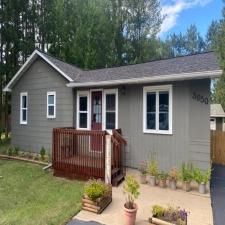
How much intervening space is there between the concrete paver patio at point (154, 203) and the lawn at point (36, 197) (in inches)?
21.8

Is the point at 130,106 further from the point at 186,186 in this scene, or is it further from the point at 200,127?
the point at 186,186

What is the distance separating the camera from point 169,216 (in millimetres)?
4574

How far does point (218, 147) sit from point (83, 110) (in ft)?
20.7

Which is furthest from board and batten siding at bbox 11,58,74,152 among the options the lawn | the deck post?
the deck post

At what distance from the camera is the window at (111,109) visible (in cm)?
920

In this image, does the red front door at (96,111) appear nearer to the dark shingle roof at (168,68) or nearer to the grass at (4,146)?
the dark shingle roof at (168,68)

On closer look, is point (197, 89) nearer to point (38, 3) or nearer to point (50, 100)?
point (50, 100)

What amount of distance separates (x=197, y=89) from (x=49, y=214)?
5406mm

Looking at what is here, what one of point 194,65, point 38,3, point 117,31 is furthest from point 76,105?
point 117,31

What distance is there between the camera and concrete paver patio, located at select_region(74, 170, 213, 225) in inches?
195

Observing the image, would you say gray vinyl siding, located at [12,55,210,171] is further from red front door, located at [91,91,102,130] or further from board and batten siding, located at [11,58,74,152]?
red front door, located at [91,91,102,130]

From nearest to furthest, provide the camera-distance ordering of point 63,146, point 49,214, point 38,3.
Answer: point 49,214, point 63,146, point 38,3

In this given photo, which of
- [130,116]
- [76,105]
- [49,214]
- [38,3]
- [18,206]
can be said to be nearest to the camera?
[49,214]

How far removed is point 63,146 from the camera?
316 inches
